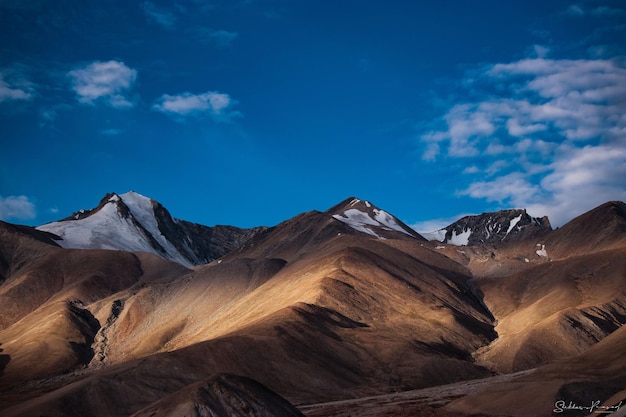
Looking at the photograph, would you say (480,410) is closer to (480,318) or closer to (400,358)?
(400,358)

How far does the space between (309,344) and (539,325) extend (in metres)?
37.0

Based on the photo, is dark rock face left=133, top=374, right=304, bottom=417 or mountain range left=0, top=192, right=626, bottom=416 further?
mountain range left=0, top=192, right=626, bottom=416

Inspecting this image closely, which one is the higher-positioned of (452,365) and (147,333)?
(147,333)

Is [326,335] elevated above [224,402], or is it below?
above

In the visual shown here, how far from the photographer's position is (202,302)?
145 metres

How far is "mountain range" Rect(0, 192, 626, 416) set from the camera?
194 feet

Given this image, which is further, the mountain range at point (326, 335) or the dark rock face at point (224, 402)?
the mountain range at point (326, 335)

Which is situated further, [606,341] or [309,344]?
[309,344]

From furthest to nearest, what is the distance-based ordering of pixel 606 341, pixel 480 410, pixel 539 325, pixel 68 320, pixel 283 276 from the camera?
1. pixel 283 276
2. pixel 68 320
3. pixel 539 325
4. pixel 606 341
5. pixel 480 410

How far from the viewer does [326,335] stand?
4065 inches

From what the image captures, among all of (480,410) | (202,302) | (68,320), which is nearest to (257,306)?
(202,302)

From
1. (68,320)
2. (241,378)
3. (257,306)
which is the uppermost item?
(68,320)

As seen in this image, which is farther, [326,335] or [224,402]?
[326,335]

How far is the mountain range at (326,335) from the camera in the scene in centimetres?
5903
